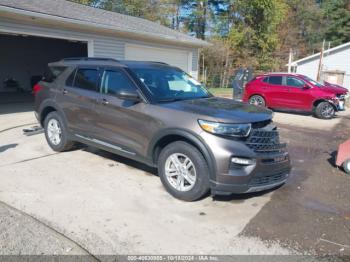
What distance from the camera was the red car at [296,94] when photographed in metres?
12.8

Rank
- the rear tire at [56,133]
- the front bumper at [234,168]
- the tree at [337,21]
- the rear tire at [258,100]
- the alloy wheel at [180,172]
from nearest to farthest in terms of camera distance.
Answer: the front bumper at [234,168]
the alloy wheel at [180,172]
the rear tire at [56,133]
the rear tire at [258,100]
the tree at [337,21]

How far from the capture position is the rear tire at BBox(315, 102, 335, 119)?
12805mm

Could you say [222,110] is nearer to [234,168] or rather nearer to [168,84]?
[234,168]

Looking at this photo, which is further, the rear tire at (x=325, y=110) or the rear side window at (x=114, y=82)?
the rear tire at (x=325, y=110)

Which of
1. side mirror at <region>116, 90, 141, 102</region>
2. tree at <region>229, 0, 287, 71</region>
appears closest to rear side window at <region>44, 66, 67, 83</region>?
side mirror at <region>116, 90, 141, 102</region>

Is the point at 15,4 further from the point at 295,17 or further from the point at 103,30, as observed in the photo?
the point at 295,17

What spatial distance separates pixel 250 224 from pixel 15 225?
8.49 feet

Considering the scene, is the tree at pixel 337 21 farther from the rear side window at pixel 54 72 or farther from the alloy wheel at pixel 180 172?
the alloy wheel at pixel 180 172

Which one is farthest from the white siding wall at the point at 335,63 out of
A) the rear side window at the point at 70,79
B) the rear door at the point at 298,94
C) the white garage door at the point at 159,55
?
the rear side window at the point at 70,79

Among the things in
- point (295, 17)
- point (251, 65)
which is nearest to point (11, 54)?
point (251, 65)

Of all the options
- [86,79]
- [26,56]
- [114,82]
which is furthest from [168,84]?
[26,56]

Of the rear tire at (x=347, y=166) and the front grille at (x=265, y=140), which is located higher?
the front grille at (x=265, y=140)

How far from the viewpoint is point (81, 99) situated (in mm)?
5715

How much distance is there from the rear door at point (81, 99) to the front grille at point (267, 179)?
8.94ft
